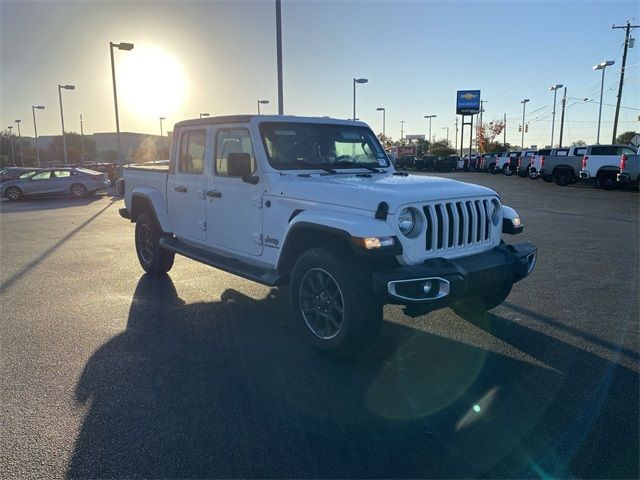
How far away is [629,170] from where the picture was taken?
802 inches

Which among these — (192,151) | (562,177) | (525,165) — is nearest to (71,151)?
(525,165)

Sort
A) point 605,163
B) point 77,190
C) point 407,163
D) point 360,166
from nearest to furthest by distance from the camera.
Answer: point 360,166
point 77,190
point 605,163
point 407,163

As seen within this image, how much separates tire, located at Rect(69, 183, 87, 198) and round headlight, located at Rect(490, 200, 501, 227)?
20.9m

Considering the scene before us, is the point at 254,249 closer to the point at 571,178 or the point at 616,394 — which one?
the point at 616,394

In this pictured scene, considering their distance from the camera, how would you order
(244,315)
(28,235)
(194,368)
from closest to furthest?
1. (194,368)
2. (244,315)
3. (28,235)

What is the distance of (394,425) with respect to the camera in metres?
3.26

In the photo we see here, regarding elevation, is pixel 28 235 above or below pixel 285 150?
below

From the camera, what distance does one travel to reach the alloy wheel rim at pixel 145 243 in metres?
7.24

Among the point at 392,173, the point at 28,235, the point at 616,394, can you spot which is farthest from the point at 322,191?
the point at 28,235

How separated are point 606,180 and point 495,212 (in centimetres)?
2062

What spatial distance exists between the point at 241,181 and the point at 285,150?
1.89 feet

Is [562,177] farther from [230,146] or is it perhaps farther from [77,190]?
[230,146]

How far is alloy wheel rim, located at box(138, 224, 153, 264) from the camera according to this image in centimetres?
724

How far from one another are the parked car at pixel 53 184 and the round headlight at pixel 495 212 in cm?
2087
